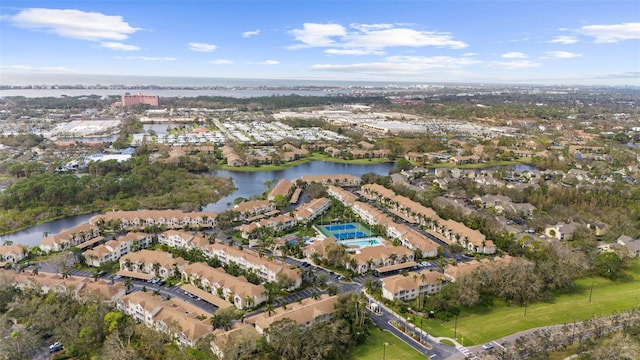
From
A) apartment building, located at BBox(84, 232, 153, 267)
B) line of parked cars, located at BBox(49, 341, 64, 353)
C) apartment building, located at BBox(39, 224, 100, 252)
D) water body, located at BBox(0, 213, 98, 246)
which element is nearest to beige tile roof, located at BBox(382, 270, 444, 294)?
line of parked cars, located at BBox(49, 341, 64, 353)

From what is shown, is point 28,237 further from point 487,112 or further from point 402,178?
point 487,112

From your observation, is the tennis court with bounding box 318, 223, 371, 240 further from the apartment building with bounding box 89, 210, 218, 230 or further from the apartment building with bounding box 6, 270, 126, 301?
the apartment building with bounding box 6, 270, 126, 301

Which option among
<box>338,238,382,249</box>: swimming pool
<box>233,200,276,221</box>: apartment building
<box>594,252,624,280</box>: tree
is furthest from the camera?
<box>233,200,276,221</box>: apartment building

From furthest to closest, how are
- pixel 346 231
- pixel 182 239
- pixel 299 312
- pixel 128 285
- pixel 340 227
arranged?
pixel 340 227
pixel 346 231
pixel 182 239
pixel 128 285
pixel 299 312

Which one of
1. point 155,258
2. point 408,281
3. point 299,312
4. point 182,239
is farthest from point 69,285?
point 408,281

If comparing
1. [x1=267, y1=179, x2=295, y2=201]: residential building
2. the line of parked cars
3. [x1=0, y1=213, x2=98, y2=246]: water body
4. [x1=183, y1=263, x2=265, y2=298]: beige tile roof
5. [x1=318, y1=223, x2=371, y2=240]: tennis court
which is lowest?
the line of parked cars

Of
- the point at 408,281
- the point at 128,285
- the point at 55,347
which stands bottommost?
the point at 55,347

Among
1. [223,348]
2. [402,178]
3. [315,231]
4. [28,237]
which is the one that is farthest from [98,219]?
[402,178]

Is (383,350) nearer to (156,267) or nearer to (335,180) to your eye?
(156,267)
